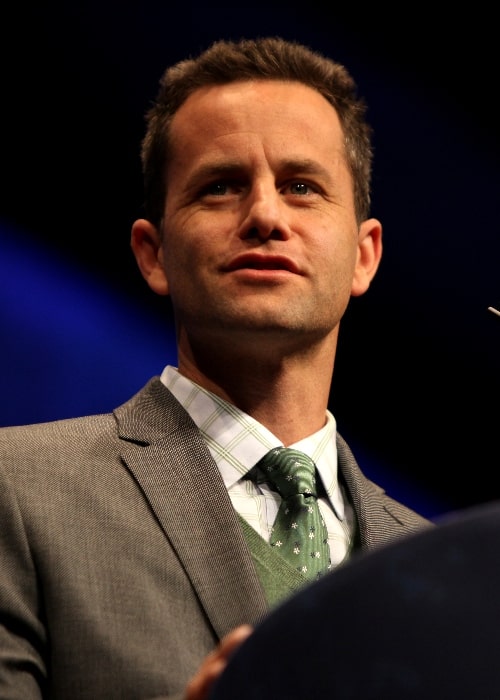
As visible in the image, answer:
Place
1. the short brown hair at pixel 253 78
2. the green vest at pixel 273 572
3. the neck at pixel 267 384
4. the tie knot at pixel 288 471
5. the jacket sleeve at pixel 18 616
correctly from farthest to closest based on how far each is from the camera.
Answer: the short brown hair at pixel 253 78, the neck at pixel 267 384, the tie knot at pixel 288 471, the green vest at pixel 273 572, the jacket sleeve at pixel 18 616

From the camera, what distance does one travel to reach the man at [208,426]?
3.71ft

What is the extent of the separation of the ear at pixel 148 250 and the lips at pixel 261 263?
24 cm

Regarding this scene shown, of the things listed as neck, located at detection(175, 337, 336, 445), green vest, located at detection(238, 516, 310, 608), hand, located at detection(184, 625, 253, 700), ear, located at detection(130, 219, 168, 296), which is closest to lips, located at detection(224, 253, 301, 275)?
neck, located at detection(175, 337, 336, 445)

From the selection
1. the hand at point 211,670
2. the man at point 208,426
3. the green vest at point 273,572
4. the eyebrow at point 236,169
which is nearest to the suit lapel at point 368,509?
the man at point 208,426

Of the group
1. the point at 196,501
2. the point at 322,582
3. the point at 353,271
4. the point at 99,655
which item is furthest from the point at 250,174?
the point at 322,582

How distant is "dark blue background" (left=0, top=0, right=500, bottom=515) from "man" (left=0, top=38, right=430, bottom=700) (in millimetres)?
107

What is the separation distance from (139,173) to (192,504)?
805 mm

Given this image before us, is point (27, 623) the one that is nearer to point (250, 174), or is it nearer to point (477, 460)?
point (250, 174)

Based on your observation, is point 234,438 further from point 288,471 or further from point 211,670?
point 211,670

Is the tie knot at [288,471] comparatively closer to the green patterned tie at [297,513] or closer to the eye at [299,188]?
the green patterned tie at [297,513]

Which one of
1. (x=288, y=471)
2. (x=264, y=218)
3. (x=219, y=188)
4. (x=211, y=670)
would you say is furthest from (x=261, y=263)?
(x=211, y=670)

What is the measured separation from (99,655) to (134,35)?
110 centimetres

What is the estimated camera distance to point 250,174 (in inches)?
60.4

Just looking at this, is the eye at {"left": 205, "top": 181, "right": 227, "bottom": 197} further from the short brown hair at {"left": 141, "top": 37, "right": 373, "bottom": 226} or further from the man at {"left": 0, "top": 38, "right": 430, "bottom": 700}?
the short brown hair at {"left": 141, "top": 37, "right": 373, "bottom": 226}
